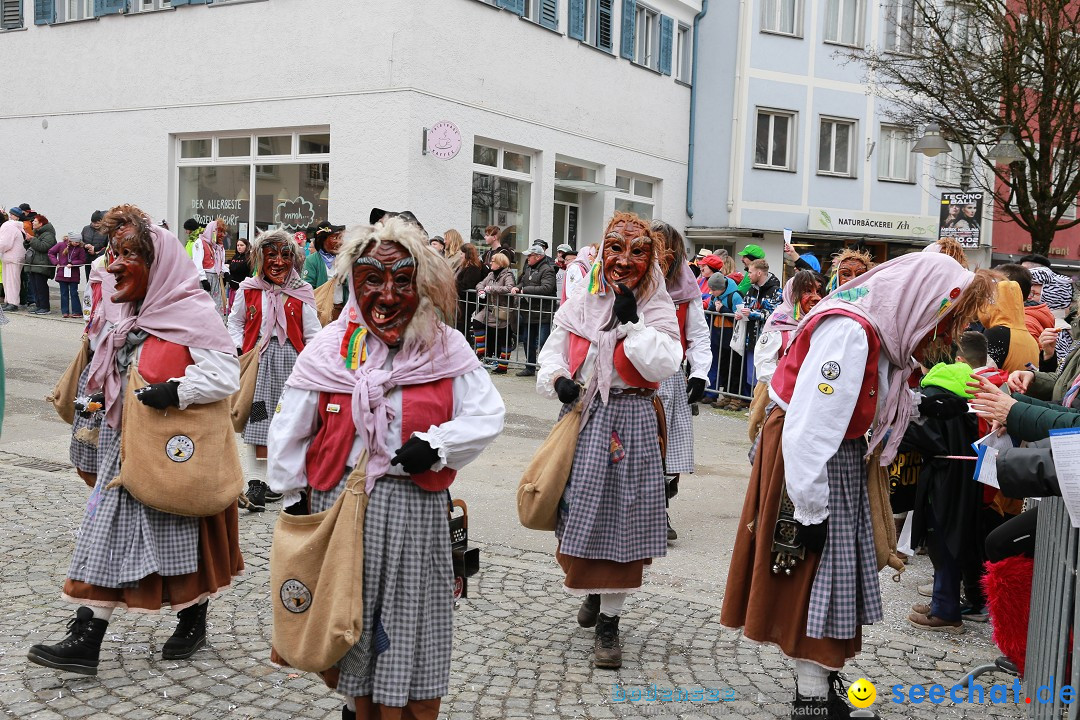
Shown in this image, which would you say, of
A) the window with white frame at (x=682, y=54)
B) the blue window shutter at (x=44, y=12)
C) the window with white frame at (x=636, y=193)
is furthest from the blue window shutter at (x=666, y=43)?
the blue window shutter at (x=44, y=12)

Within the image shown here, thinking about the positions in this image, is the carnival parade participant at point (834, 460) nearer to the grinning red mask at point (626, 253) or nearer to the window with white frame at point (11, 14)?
the grinning red mask at point (626, 253)

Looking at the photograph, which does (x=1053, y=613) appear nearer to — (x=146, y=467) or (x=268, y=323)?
(x=146, y=467)

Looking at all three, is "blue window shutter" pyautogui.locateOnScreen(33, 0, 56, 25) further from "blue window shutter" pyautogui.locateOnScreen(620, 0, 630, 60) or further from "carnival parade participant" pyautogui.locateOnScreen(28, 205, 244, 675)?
"carnival parade participant" pyautogui.locateOnScreen(28, 205, 244, 675)

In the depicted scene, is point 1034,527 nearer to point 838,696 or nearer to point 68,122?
point 838,696

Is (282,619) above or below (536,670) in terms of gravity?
above

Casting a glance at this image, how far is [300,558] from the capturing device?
327cm

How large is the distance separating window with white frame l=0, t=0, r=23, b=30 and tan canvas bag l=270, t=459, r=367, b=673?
20.7 metres

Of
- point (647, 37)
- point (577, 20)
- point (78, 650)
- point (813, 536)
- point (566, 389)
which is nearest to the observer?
point (813, 536)

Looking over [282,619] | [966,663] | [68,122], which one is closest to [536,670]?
[282,619]

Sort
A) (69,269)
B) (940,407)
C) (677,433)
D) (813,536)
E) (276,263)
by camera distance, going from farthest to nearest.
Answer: (69,269)
(276,263)
(677,433)
(940,407)
(813,536)

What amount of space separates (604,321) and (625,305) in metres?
0.25

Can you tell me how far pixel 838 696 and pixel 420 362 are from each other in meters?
2.17

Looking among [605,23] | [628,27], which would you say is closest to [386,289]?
[605,23]

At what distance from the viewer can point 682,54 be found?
2353cm
